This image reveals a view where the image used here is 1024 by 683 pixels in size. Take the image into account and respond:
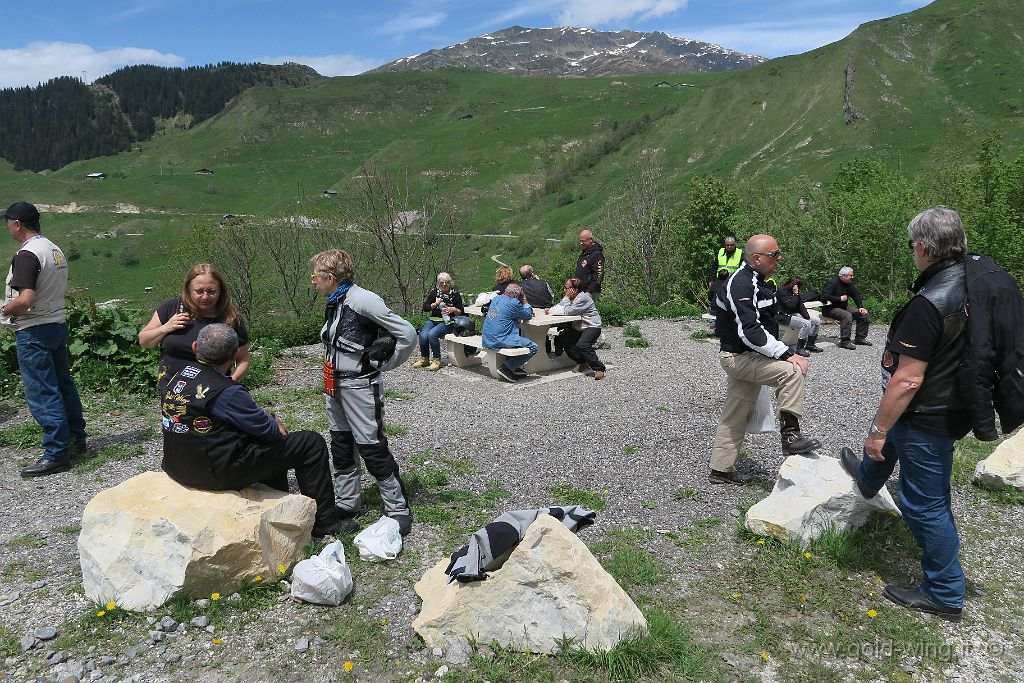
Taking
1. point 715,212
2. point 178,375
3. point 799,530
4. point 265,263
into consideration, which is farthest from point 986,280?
point 265,263

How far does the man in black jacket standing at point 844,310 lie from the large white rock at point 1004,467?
24.5ft

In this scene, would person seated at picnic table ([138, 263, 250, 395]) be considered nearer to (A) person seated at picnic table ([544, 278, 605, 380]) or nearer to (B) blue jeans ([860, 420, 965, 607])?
(B) blue jeans ([860, 420, 965, 607])

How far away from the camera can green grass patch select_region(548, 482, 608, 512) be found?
648 cm

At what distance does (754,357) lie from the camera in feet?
20.7

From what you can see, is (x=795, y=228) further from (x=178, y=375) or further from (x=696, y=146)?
(x=696, y=146)

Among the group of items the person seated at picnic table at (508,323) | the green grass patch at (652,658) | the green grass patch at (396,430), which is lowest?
the green grass patch at (652,658)

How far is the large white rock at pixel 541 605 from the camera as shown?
412 centimetres

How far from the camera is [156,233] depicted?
121812mm

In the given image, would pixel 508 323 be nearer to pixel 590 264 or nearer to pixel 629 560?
pixel 590 264

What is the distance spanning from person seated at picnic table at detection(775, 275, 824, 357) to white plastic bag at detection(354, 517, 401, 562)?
9739 mm

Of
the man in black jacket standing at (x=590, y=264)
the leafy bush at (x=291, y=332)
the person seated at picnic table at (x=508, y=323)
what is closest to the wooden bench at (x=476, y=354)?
the person seated at picnic table at (x=508, y=323)

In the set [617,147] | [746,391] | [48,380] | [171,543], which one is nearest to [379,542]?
[171,543]

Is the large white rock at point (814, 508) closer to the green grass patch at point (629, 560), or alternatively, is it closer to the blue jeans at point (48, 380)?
the green grass patch at point (629, 560)

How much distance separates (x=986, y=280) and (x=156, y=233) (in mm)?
136782
